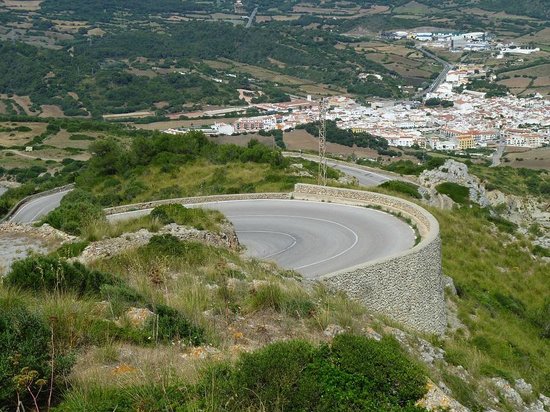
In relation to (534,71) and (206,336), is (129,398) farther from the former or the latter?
(534,71)

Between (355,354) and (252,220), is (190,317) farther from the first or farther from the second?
(252,220)

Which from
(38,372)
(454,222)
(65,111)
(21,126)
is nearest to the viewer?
(38,372)

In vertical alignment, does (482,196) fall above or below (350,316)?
below

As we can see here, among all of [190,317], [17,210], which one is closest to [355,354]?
[190,317]

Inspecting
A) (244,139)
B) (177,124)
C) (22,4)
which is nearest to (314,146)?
(244,139)

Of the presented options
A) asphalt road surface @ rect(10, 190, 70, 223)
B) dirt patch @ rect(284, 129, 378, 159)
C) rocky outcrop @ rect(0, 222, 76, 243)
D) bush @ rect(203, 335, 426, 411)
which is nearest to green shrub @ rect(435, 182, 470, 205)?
asphalt road surface @ rect(10, 190, 70, 223)

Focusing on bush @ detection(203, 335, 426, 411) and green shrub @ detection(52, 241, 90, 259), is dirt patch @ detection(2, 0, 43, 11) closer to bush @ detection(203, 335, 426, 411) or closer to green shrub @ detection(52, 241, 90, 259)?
green shrub @ detection(52, 241, 90, 259)
